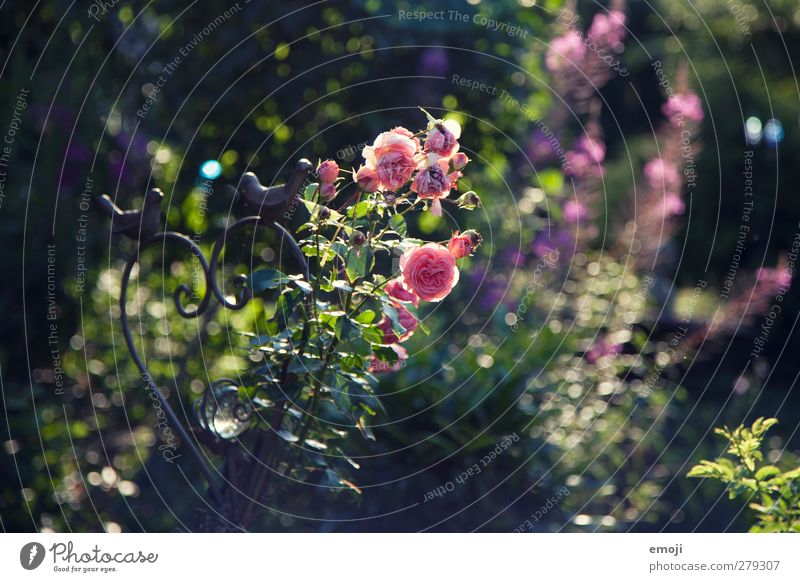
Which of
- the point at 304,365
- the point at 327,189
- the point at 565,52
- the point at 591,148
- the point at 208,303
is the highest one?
the point at 565,52

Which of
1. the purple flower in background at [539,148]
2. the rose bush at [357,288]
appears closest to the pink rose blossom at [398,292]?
the rose bush at [357,288]

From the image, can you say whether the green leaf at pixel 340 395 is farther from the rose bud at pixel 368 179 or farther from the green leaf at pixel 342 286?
the rose bud at pixel 368 179

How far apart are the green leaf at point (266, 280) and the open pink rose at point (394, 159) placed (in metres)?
0.27

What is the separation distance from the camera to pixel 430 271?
5.13 ft

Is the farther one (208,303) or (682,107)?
(682,107)

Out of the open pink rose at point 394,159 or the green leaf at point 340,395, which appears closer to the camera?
the open pink rose at point 394,159

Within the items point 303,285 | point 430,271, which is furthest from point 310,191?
point 430,271

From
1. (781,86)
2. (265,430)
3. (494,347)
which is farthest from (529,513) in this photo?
(781,86)

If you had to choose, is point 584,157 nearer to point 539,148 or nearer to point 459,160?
point 539,148

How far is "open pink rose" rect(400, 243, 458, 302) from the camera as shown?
1561mm

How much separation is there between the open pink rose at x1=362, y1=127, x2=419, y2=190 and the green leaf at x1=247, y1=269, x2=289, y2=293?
27 cm

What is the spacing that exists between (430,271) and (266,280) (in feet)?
1.03

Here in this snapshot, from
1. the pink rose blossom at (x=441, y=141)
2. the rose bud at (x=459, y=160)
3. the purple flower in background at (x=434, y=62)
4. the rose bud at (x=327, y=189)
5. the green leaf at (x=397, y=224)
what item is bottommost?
the green leaf at (x=397, y=224)

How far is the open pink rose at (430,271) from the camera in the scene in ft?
5.12
